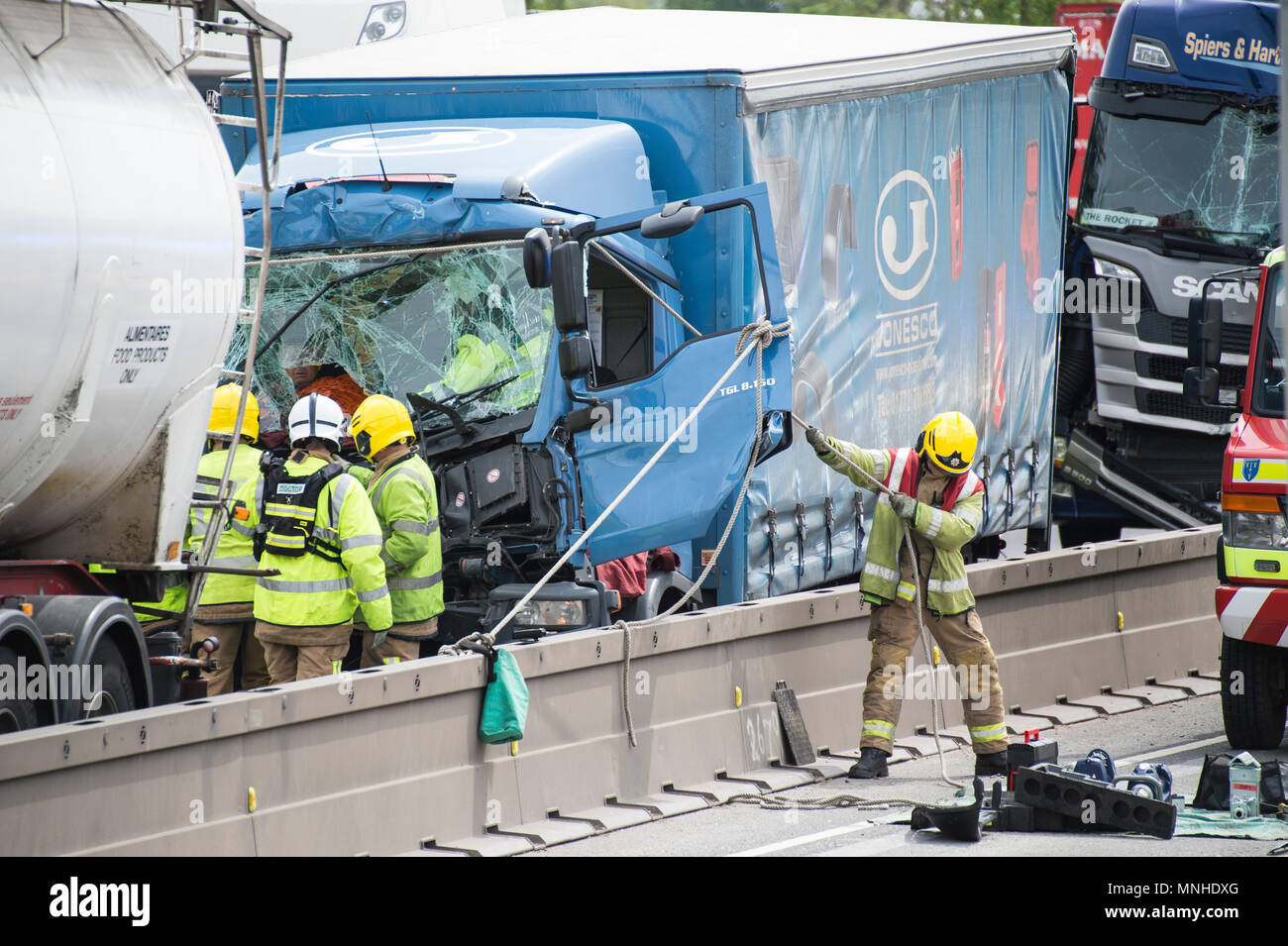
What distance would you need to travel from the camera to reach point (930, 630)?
36.9ft

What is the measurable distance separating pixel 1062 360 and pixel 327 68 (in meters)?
7.22

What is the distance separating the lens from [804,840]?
927cm

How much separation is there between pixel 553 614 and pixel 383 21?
30.8ft

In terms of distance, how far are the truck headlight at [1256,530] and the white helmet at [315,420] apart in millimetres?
4780

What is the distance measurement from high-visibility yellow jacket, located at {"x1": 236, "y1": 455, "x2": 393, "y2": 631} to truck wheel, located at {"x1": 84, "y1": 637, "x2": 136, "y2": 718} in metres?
1.10

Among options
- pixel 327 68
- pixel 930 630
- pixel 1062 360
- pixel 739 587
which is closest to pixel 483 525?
pixel 739 587

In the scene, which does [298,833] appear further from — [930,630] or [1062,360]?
[1062,360]

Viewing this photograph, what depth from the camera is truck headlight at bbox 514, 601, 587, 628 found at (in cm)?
1029

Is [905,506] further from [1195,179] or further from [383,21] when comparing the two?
[383,21]

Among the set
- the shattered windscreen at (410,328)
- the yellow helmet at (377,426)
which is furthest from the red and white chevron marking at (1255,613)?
the yellow helmet at (377,426)

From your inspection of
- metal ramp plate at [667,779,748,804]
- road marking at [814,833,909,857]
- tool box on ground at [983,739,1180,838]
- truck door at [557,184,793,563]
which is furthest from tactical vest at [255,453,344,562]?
tool box on ground at [983,739,1180,838]

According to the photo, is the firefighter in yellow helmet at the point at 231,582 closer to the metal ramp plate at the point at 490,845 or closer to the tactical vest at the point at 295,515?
the tactical vest at the point at 295,515

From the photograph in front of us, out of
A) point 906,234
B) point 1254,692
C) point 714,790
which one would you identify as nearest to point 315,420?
point 714,790

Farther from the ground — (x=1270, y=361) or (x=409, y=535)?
(x=1270, y=361)
